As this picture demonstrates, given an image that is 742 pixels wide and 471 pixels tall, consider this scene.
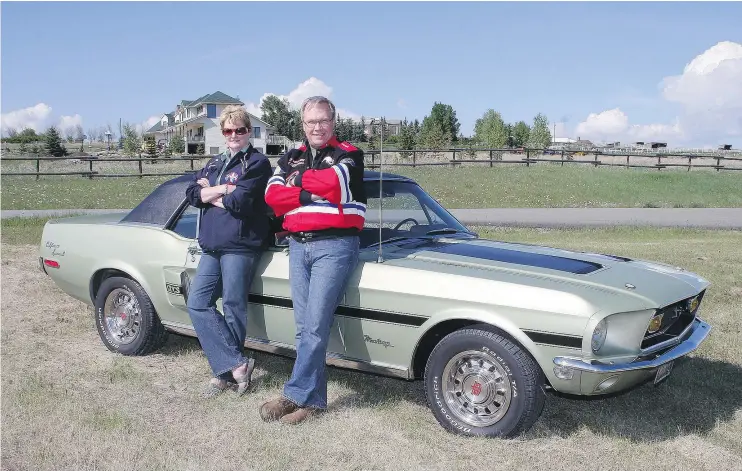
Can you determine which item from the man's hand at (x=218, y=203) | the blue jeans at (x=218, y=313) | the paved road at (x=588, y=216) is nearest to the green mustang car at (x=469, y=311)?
the blue jeans at (x=218, y=313)

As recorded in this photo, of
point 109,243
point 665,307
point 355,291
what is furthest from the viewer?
point 109,243

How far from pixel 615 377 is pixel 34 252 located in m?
9.39

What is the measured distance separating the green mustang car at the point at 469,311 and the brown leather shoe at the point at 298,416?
0.33m

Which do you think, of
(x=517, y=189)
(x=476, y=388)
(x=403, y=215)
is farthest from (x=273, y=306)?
(x=517, y=189)

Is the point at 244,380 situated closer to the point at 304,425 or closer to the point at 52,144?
the point at 304,425

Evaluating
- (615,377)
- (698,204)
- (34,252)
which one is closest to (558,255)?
(615,377)

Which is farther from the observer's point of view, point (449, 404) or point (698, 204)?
point (698, 204)

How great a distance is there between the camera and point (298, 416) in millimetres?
4066

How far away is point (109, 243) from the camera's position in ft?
18.2

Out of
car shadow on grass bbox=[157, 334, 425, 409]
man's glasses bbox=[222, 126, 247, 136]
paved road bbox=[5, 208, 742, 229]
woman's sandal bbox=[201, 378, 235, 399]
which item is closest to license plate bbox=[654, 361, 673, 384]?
car shadow on grass bbox=[157, 334, 425, 409]

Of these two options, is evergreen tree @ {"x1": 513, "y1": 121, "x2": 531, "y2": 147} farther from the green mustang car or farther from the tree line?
the green mustang car

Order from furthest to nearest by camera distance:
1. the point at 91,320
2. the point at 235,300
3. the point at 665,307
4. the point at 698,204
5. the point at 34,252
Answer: the point at 698,204
the point at 34,252
the point at 91,320
the point at 235,300
the point at 665,307

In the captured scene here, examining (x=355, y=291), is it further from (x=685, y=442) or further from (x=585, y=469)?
(x=685, y=442)

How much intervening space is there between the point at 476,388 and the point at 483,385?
49 millimetres
